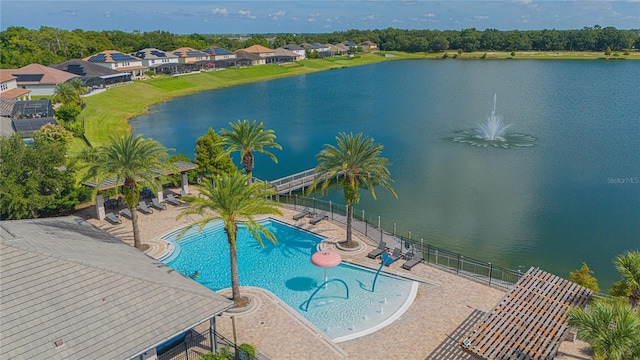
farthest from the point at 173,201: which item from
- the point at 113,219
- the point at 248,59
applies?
the point at 248,59

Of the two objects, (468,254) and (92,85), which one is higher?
(92,85)

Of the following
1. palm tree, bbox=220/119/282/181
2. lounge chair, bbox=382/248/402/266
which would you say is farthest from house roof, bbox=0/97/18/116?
lounge chair, bbox=382/248/402/266

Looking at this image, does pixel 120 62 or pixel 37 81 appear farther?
pixel 120 62

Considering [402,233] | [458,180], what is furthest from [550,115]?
[402,233]

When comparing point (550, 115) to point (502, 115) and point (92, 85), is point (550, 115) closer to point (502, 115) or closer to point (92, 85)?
point (502, 115)

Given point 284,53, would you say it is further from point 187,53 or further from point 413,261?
point 413,261

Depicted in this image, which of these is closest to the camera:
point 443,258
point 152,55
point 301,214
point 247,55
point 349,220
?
point 349,220
